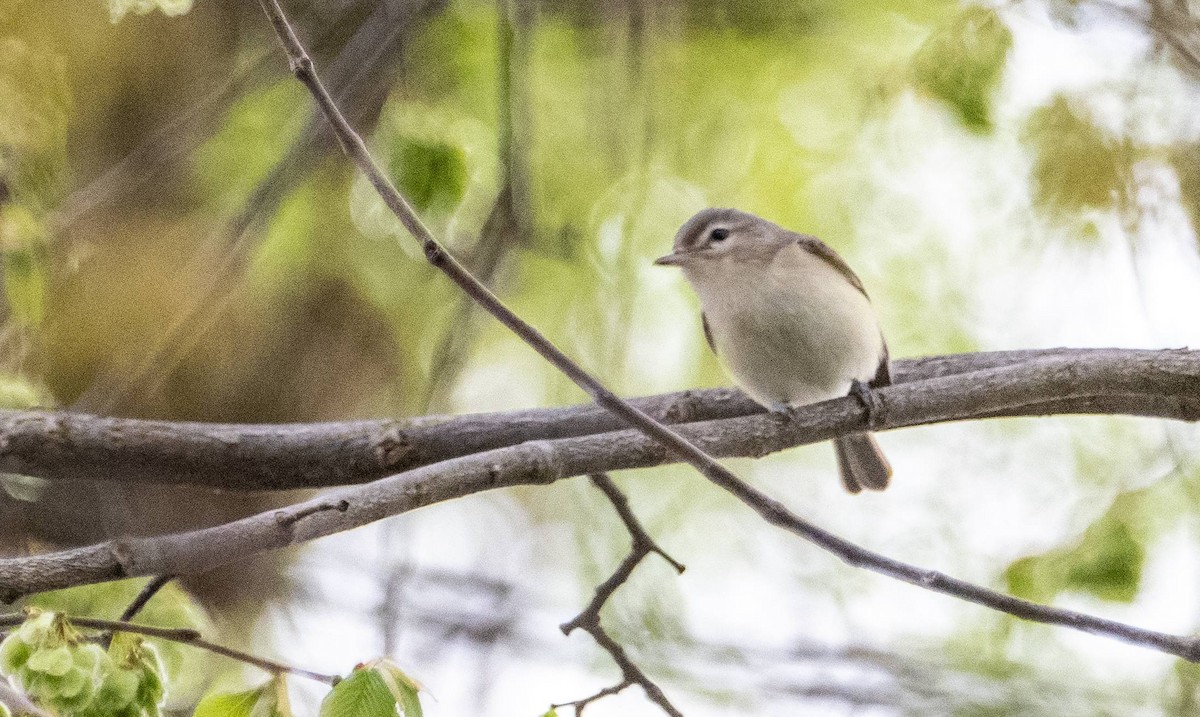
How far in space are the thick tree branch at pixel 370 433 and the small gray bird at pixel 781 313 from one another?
29.7 inches

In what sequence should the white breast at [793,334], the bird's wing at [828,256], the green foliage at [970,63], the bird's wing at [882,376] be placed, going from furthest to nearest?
1. the bird's wing at [828,256]
2. the white breast at [793,334]
3. the bird's wing at [882,376]
4. the green foliage at [970,63]

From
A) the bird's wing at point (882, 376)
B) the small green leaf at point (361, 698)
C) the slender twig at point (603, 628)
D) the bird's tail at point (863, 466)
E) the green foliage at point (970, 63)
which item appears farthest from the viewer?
the bird's tail at point (863, 466)

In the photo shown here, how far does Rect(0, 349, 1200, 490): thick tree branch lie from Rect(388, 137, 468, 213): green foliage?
0.61 meters

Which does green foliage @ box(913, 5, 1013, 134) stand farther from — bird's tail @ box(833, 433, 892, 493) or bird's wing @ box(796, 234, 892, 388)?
bird's tail @ box(833, 433, 892, 493)

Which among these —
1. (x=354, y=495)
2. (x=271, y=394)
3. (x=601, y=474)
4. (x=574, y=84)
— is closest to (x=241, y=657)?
(x=354, y=495)

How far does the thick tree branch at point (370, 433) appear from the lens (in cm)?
282

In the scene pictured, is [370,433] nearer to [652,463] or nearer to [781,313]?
[652,463]

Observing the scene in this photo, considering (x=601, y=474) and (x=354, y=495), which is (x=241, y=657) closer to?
(x=354, y=495)

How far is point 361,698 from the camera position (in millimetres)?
1956

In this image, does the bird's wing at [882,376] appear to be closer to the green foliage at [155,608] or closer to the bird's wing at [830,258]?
the bird's wing at [830,258]

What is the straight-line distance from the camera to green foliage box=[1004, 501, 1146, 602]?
3408 millimetres

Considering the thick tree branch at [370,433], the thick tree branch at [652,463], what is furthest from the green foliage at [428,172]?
the thick tree branch at [652,463]

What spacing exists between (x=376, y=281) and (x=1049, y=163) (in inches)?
118

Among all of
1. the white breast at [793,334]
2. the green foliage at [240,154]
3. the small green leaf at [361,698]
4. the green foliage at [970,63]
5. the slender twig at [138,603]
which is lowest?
the small green leaf at [361,698]
